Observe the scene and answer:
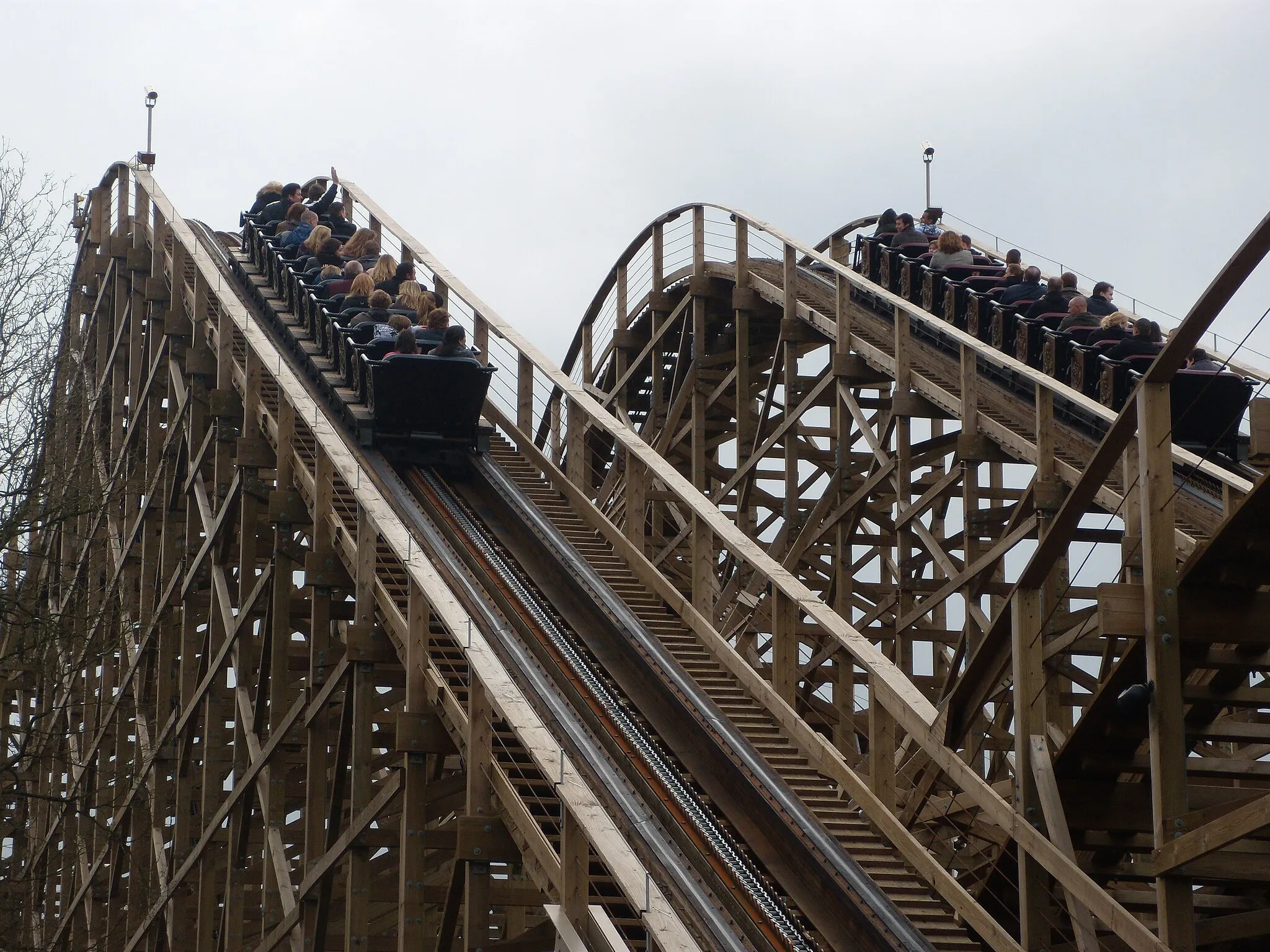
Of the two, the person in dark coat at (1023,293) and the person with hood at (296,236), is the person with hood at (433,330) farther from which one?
the person in dark coat at (1023,293)

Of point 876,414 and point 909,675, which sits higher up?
point 876,414

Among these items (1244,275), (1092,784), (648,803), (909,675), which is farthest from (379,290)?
(1244,275)

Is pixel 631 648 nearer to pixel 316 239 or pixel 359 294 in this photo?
pixel 359 294

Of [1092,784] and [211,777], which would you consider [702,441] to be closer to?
[211,777]

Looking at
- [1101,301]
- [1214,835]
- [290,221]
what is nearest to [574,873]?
[1214,835]

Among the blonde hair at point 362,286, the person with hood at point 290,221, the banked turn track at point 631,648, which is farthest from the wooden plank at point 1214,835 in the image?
the person with hood at point 290,221

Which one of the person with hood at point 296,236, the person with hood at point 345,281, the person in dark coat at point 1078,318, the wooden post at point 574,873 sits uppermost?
the person with hood at point 296,236
